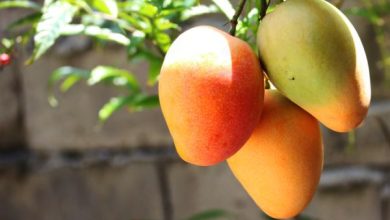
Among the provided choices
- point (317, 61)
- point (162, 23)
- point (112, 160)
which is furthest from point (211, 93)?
point (112, 160)

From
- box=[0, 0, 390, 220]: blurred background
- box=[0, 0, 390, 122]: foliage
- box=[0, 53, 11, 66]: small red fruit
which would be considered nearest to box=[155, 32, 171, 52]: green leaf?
box=[0, 0, 390, 122]: foliage

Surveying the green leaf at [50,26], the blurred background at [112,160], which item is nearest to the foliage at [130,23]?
the green leaf at [50,26]

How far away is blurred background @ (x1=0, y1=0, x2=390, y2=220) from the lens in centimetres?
97

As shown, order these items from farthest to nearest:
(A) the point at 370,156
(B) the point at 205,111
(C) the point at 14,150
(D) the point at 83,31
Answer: (C) the point at 14,150, (A) the point at 370,156, (D) the point at 83,31, (B) the point at 205,111

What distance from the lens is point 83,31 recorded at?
52 cm

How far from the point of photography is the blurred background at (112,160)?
38.2 inches

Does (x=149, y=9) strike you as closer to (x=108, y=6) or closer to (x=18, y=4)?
(x=108, y=6)

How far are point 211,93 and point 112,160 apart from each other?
29.3 inches

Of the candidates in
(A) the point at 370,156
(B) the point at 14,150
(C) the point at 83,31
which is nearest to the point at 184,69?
(C) the point at 83,31

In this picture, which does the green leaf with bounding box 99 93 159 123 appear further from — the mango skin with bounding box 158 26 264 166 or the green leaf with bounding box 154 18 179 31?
the mango skin with bounding box 158 26 264 166

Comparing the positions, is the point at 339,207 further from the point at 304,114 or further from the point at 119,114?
the point at 304,114

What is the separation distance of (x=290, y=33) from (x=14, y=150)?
835 millimetres

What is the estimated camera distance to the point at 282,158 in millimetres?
350

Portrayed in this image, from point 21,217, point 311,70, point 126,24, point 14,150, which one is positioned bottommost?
point 21,217
